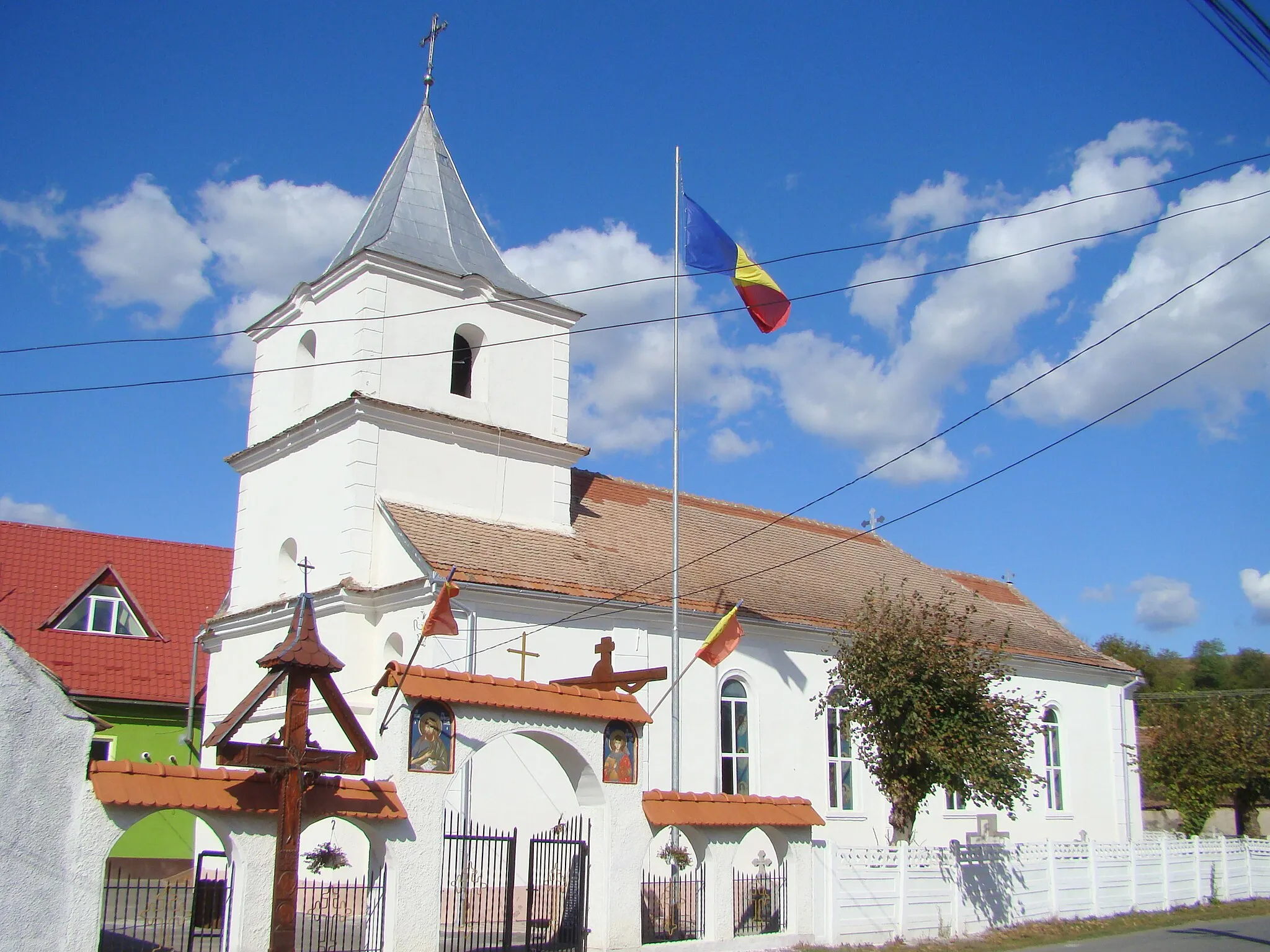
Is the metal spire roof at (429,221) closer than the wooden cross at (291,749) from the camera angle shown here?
No

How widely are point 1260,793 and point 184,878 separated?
24852 mm

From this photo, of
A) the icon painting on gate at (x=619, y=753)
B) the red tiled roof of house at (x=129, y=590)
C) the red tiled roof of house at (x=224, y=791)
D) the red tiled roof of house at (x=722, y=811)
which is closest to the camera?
the red tiled roof of house at (x=224, y=791)

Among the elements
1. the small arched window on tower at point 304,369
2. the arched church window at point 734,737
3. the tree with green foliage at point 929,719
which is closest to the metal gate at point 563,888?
the tree with green foliage at point 929,719

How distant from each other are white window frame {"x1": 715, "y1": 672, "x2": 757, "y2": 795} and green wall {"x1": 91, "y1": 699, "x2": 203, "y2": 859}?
10.8 metres

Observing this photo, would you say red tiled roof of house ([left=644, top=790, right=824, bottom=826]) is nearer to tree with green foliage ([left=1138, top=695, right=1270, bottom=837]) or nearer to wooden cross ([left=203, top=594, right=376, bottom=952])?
wooden cross ([left=203, top=594, right=376, bottom=952])

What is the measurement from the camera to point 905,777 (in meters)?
19.3

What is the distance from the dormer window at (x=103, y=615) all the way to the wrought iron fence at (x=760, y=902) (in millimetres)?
18019

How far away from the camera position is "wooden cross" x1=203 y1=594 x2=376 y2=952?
10.6 m

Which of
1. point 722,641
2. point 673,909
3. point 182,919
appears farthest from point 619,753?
point 182,919

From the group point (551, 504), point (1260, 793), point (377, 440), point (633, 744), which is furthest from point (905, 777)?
point (1260, 793)

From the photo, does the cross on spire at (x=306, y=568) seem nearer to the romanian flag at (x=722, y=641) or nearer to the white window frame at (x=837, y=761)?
the romanian flag at (x=722, y=641)

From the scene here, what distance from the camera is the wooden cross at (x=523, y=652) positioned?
723 inches

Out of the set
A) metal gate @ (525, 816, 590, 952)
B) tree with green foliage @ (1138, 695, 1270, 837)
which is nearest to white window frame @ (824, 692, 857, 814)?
tree with green foliage @ (1138, 695, 1270, 837)

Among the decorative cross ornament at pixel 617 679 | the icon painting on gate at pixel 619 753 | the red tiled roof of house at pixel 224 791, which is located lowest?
the red tiled roof of house at pixel 224 791
